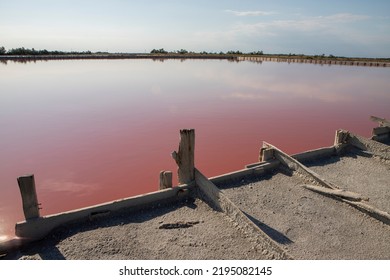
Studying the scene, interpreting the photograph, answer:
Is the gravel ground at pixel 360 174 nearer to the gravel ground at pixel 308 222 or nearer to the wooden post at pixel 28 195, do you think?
the gravel ground at pixel 308 222

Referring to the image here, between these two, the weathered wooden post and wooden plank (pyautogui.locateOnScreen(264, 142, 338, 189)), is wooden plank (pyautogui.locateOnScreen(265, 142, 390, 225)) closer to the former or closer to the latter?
wooden plank (pyautogui.locateOnScreen(264, 142, 338, 189))

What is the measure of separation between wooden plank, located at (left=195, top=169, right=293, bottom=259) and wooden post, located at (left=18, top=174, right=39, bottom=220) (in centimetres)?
303

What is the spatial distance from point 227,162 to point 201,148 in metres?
1.42

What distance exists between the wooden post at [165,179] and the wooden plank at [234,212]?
22.9 inches

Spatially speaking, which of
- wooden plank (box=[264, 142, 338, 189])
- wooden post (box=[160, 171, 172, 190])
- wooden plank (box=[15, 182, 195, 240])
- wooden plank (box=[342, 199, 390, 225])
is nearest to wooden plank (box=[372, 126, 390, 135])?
wooden plank (box=[264, 142, 338, 189])

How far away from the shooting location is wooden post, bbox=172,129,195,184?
20.5 feet

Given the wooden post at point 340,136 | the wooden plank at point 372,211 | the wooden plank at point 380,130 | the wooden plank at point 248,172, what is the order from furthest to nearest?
the wooden plank at point 380,130
the wooden post at point 340,136
the wooden plank at point 248,172
the wooden plank at point 372,211

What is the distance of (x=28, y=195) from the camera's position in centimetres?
471

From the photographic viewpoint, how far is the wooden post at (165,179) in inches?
243

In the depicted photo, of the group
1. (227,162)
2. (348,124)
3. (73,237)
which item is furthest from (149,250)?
(348,124)

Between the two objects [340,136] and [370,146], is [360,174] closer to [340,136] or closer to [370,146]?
[370,146]

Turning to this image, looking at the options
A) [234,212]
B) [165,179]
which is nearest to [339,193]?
[234,212]

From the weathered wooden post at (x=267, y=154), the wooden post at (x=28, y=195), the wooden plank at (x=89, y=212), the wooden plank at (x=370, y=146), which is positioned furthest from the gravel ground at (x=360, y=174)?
the wooden post at (x=28, y=195)

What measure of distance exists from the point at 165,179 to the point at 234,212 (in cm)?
161
